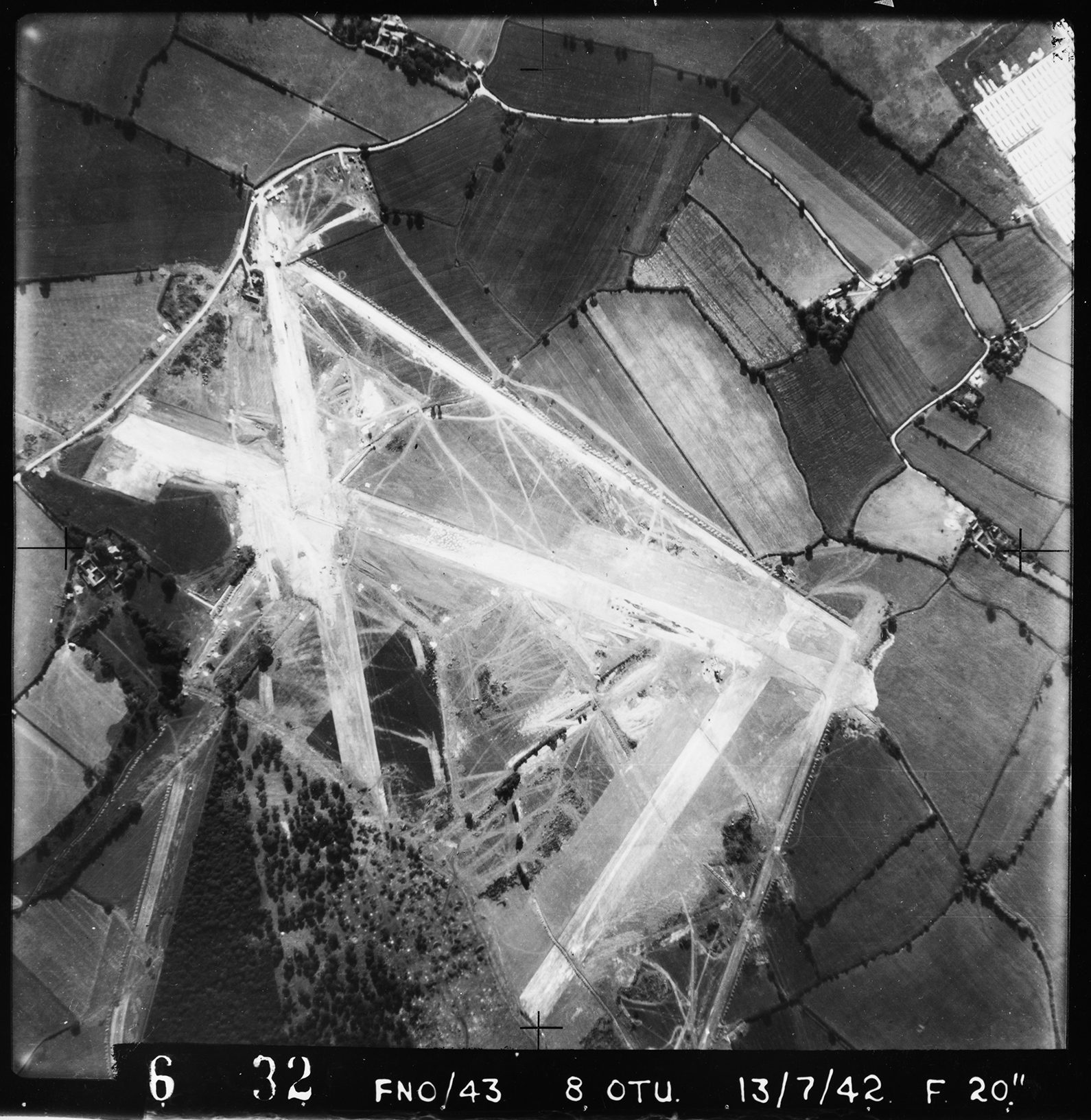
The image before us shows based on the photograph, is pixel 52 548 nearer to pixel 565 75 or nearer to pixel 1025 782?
pixel 565 75

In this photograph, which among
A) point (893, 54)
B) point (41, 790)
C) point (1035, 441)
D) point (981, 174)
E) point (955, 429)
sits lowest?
point (41, 790)

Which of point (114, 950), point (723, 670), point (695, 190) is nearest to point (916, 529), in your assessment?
point (723, 670)

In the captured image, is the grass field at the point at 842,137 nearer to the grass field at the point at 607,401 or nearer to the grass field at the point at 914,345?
the grass field at the point at 914,345

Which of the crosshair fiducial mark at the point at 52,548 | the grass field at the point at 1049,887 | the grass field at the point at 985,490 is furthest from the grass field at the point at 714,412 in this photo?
the crosshair fiducial mark at the point at 52,548

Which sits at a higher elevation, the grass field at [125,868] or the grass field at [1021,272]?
the grass field at [1021,272]

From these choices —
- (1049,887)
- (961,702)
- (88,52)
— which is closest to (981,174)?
(961,702)

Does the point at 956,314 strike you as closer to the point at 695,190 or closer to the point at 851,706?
the point at 695,190
